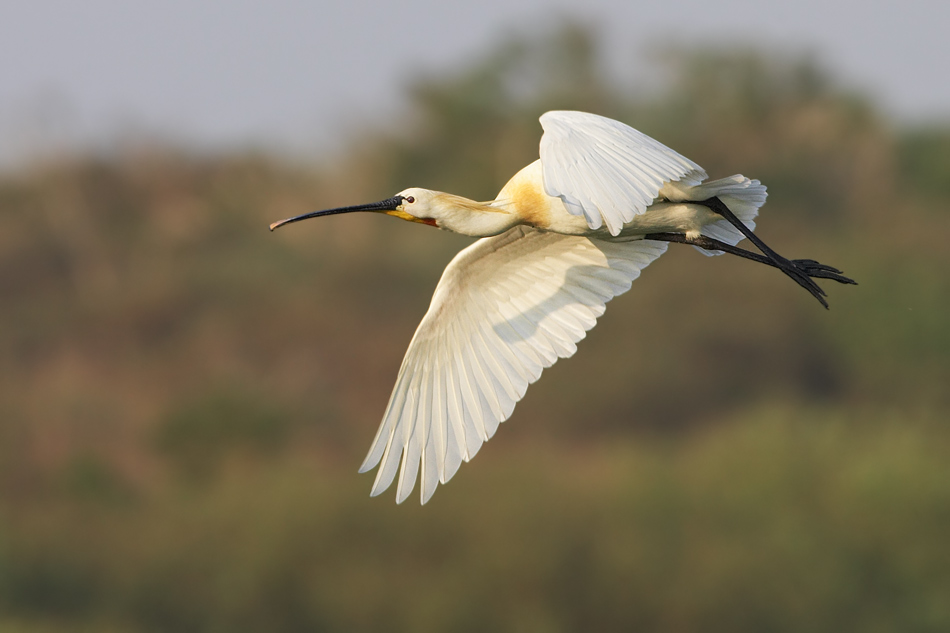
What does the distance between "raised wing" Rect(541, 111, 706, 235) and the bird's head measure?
1.07m

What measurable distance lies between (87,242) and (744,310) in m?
18.9

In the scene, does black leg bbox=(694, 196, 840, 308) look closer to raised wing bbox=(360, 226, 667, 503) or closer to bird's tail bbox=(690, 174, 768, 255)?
bird's tail bbox=(690, 174, 768, 255)

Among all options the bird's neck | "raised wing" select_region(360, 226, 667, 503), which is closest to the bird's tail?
"raised wing" select_region(360, 226, 667, 503)

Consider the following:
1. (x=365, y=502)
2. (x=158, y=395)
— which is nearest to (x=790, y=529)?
(x=365, y=502)

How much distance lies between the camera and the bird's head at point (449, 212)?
833 centimetres

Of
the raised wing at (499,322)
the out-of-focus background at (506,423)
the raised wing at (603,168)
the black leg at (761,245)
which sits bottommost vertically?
the out-of-focus background at (506,423)

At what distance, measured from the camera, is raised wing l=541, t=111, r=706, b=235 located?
663 centimetres

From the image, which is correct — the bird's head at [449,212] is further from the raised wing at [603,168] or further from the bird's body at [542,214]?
the raised wing at [603,168]

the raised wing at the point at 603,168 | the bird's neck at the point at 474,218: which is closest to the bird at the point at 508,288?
the bird's neck at the point at 474,218

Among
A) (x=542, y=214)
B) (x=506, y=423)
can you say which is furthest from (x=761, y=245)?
(x=506, y=423)

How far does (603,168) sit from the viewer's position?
22.5ft

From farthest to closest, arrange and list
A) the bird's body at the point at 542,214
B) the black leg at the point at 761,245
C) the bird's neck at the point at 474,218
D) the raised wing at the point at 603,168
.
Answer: the black leg at the point at 761,245
the bird's neck at the point at 474,218
the bird's body at the point at 542,214
the raised wing at the point at 603,168

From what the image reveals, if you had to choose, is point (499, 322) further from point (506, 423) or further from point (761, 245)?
point (506, 423)

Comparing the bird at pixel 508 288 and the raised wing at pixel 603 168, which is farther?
the bird at pixel 508 288
